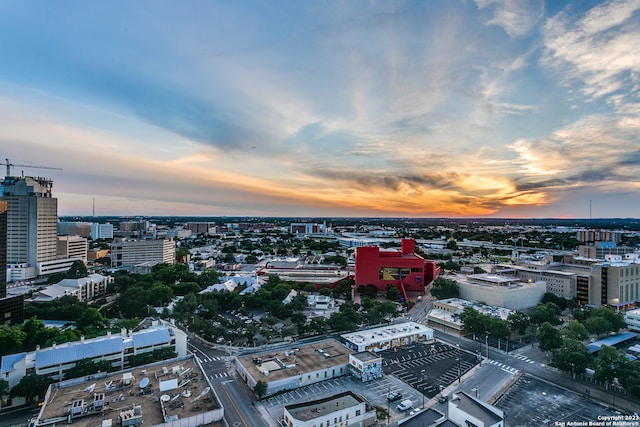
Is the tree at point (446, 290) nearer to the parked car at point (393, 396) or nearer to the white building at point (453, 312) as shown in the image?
the white building at point (453, 312)

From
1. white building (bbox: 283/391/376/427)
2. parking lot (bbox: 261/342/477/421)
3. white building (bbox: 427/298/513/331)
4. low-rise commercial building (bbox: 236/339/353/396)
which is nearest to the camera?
white building (bbox: 283/391/376/427)

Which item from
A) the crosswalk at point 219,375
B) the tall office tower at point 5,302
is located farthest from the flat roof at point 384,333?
the tall office tower at point 5,302

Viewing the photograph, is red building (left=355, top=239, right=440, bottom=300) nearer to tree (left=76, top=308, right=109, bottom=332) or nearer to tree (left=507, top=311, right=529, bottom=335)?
tree (left=507, top=311, right=529, bottom=335)

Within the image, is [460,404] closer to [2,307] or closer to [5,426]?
[5,426]

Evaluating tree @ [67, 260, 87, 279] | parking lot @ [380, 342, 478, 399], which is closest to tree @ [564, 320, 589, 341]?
parking lot @ [380, 342, 478, 399]

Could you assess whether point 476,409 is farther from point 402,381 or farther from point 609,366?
point 609,366

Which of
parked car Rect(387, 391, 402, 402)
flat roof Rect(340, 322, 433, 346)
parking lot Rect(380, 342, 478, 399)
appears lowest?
parked car Rect(387, 391, 402, 402)
